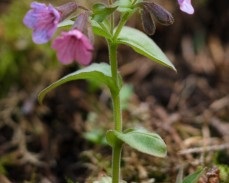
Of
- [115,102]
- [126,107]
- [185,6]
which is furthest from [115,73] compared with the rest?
[126,107]

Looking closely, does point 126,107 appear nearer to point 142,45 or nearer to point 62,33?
point 142,45

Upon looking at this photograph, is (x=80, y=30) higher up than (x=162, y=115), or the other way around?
(x=80, y=30)

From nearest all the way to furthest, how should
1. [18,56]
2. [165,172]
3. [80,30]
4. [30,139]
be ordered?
[80,30] → [165,172] → [30,139] → [18,56]

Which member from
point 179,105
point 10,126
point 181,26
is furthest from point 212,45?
point 10,126

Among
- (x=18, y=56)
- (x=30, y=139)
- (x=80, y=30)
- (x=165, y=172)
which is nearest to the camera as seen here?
(x=80, y=30)

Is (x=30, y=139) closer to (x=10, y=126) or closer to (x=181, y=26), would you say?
(x=10, y=126)
